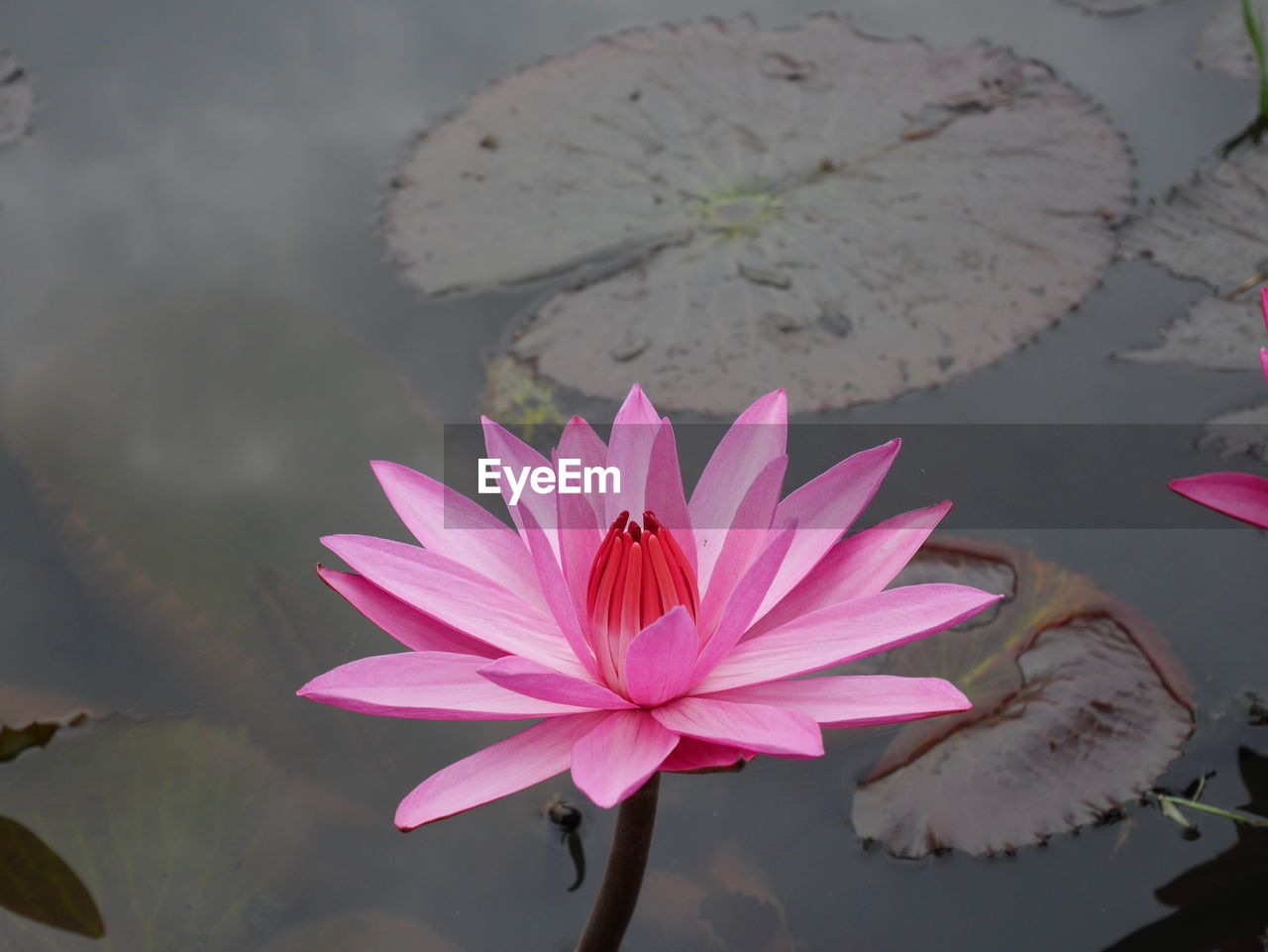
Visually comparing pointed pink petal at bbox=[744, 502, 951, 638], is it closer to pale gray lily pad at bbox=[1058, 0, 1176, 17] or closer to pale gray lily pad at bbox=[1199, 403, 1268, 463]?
pale gray lily pad at bbox=[1199, 403, 1268, 463]

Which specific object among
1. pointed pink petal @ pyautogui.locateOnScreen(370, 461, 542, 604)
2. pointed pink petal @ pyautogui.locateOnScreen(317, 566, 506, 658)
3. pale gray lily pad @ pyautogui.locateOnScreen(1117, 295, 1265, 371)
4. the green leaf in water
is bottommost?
the green leaf in water

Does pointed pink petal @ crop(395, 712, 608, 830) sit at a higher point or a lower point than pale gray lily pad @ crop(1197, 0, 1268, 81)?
lower

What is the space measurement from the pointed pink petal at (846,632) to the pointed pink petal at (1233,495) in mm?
589

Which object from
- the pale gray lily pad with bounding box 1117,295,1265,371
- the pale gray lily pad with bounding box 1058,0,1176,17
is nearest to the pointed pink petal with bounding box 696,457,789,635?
the pale gray lily pad with bounding box 1117,295,1265,371

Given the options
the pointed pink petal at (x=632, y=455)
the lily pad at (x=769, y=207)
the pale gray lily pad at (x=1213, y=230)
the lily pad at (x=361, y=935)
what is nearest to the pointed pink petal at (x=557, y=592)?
the pointed pink petal at (x=632, y=455)

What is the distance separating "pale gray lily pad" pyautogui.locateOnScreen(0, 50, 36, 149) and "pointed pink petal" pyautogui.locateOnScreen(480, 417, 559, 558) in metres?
2.96

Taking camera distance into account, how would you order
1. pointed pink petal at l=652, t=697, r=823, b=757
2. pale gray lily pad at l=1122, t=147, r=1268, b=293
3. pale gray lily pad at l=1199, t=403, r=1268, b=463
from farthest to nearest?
pale gray lily pad at l=1122, t=147, r=1268, b=293
pale gray lily pad at l=1199, t=403, r=1268, b=463
pointed pink petal at l=652, t=697, r=823, b=757

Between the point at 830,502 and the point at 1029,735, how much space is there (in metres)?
0.68

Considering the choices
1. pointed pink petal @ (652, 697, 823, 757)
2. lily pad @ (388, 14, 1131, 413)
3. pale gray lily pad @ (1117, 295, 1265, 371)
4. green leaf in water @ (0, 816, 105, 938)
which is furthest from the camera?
lily pad @ (388, 14, 1131, 413)

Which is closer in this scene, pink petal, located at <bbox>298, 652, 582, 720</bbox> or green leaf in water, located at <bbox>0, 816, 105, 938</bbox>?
pink petal, located at <bbox>298, 652, 582, 720</bbox>

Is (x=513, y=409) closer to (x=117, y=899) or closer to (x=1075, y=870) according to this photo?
(x=117, y=899)

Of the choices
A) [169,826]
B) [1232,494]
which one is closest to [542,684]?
[169,826]

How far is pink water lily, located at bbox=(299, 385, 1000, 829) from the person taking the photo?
3.42 feet

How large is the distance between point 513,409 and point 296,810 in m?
1.11
